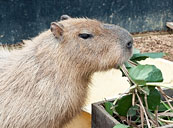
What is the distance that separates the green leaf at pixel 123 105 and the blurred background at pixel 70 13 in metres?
3.81

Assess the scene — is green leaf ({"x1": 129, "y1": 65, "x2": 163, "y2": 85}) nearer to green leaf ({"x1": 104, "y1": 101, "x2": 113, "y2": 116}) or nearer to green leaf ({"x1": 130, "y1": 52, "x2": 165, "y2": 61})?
green leaf ({"x1": 104, "y1": 101, "x2": 113, "y2": 116})

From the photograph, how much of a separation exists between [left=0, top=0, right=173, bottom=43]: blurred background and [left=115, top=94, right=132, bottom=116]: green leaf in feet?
12.5

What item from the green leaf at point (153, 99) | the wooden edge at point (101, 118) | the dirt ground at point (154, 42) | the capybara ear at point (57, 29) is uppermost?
the capybara ear at point (57, 29)

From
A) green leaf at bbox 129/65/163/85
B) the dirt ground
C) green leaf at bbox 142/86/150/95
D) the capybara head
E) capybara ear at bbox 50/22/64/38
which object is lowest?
the dirt ground

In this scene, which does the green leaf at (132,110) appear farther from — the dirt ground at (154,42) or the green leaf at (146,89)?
the dirt ground at (154,42)

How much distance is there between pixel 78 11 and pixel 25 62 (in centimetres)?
346

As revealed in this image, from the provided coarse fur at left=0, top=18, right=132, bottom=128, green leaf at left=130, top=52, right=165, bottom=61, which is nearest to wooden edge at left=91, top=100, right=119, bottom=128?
coarse fur at left=0, top=18, right=132, bottom=128

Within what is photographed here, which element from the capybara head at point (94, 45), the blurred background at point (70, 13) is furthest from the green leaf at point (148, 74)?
the blurred background at point (70, 13)

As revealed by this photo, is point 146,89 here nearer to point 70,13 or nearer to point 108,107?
point 108,107

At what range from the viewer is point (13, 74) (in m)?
2.83

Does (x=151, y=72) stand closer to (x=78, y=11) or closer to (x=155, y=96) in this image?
(x=155, y=96)

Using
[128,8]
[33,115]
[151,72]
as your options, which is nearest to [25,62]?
[33,115]

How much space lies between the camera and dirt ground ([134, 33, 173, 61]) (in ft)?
20.5

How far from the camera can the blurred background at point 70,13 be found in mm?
5867
